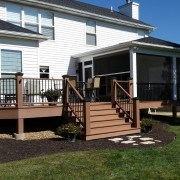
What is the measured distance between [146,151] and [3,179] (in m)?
4.11

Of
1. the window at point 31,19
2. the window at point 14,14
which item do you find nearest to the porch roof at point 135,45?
the window at point 31,19

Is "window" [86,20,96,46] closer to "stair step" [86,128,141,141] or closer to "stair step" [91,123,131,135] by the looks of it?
"stair step" [91,123,131,135]

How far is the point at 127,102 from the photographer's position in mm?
14109

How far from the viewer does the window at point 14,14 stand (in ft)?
55.8

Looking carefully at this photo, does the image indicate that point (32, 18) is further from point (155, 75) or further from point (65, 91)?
point (155, 75)

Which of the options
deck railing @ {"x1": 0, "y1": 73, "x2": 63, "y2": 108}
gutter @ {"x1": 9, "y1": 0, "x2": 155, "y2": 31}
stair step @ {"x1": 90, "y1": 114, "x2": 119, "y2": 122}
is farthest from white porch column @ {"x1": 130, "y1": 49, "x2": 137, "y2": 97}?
gutter @ {"x1": 9, "y1": 0, "x2": 155, "y2": 31}

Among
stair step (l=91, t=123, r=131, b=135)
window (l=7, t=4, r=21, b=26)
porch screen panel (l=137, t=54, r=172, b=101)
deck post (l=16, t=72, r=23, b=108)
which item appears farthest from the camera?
window (l=7, t=4, r=21, b=26)

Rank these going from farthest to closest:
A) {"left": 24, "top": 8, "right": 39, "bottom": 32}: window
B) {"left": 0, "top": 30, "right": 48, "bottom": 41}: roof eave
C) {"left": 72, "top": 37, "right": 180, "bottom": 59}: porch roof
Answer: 1. {"left": 24, "top": 8, "right": 39, "bottom": 32}: window
2. {"left": 72, "top": 37, "right": 180, "bottom": 59}: porch roof
3. {"left": 0, "top": 30, "right": 48, "bottom": 41}: roof eave

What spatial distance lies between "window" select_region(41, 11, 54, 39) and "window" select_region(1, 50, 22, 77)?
13.3 ft

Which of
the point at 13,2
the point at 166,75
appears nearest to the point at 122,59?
the point at 166,75

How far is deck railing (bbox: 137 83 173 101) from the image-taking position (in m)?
16.3

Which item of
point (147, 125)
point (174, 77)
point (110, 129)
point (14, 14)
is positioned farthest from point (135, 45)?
point (14, 14)

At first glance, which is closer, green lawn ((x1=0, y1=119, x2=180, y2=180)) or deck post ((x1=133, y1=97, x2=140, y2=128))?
green lawn ((x1=0, y1=119, x2=180, y2=180))

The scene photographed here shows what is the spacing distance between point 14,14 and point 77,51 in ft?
13.9
